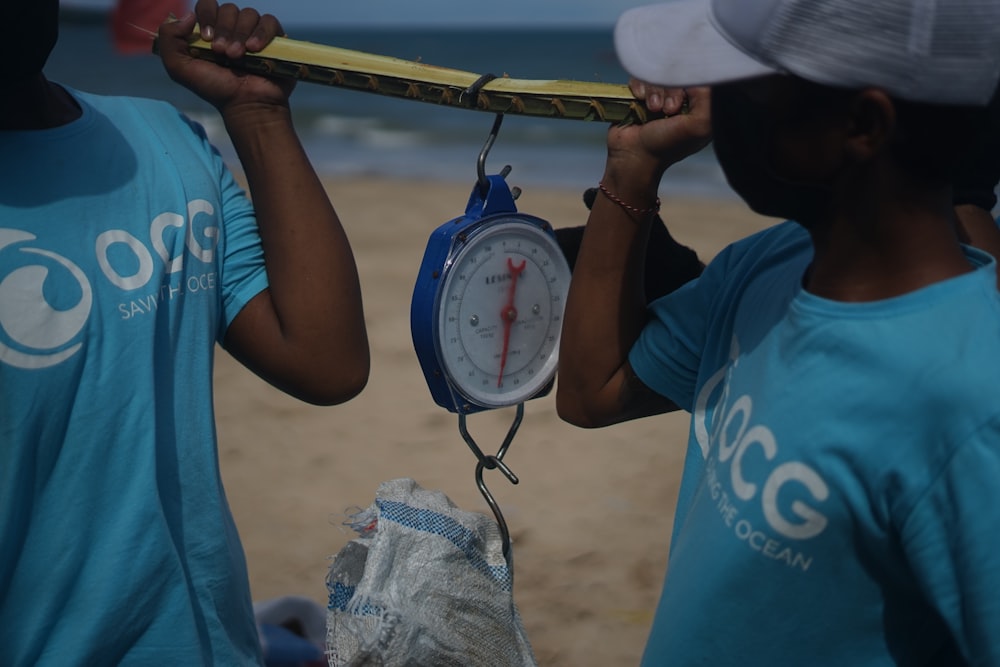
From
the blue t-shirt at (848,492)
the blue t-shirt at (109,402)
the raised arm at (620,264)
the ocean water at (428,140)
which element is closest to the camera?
the blue t-shirt at (848,492)

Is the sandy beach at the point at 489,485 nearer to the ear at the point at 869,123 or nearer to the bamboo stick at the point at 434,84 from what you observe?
the bamboo stick at the point at 434,84

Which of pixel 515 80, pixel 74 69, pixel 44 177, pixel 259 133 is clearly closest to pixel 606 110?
pixel 515 80

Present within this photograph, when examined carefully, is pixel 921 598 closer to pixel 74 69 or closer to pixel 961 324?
pixel 961 324

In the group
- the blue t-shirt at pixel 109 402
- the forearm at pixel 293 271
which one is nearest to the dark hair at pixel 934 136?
the forearm at pixel 293 271

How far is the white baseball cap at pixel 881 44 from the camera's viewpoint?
108 centimetres

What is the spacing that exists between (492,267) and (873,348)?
0.80 metres

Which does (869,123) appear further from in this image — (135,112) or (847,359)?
(135,112)

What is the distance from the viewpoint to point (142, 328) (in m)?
1.56

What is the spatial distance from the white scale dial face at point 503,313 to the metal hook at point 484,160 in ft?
0.22

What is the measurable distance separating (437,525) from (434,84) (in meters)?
0.72

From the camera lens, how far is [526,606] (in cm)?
379

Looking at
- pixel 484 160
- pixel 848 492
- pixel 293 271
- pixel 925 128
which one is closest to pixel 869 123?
pixel 925 128

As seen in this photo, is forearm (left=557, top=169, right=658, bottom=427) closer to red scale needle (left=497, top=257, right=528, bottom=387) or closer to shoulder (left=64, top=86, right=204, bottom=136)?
red scale needle (left=497, top=257, right=528, bottom=387)

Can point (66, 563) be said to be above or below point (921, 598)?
below
